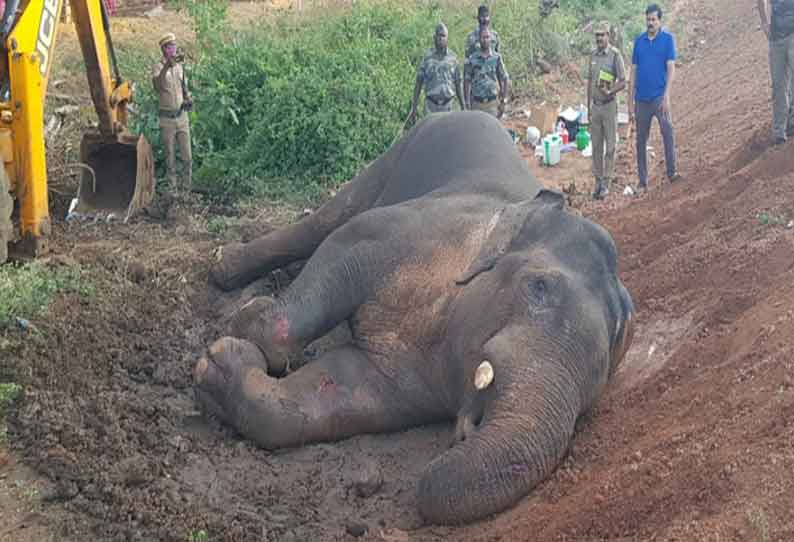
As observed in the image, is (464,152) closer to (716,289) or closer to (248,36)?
(716,289)

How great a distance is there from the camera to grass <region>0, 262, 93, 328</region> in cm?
849

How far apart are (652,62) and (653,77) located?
6.5 inches

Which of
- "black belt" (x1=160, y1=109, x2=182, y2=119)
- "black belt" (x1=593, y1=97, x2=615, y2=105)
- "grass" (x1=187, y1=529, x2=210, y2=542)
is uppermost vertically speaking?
"black belt" (x1=160, y1=109, x2=182, y2=119)

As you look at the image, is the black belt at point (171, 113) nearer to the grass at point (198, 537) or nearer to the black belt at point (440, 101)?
the black belt at point (440, 101)

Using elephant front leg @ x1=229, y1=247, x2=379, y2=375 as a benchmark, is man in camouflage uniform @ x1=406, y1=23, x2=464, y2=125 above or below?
above

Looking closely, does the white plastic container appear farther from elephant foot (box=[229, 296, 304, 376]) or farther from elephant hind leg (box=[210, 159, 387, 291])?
elephant foot (box=[229, 296, 304, 376])

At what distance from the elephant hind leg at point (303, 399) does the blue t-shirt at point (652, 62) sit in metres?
6.40

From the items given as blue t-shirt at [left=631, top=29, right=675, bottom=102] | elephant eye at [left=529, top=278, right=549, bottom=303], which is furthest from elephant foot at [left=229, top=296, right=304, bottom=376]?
blue t-shirt at [left=631, top=29, right=675, bottom=102]

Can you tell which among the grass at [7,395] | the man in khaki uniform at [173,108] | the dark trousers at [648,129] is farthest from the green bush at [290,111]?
the grass at [7,395]

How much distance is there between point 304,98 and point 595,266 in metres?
6.77

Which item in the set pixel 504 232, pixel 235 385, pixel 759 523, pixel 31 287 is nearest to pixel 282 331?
pixel 235 385

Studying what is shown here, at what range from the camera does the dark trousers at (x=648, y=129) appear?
1273 cm

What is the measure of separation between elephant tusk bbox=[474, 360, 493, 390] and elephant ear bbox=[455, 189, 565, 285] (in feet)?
3.82

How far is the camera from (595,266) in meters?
6.96
